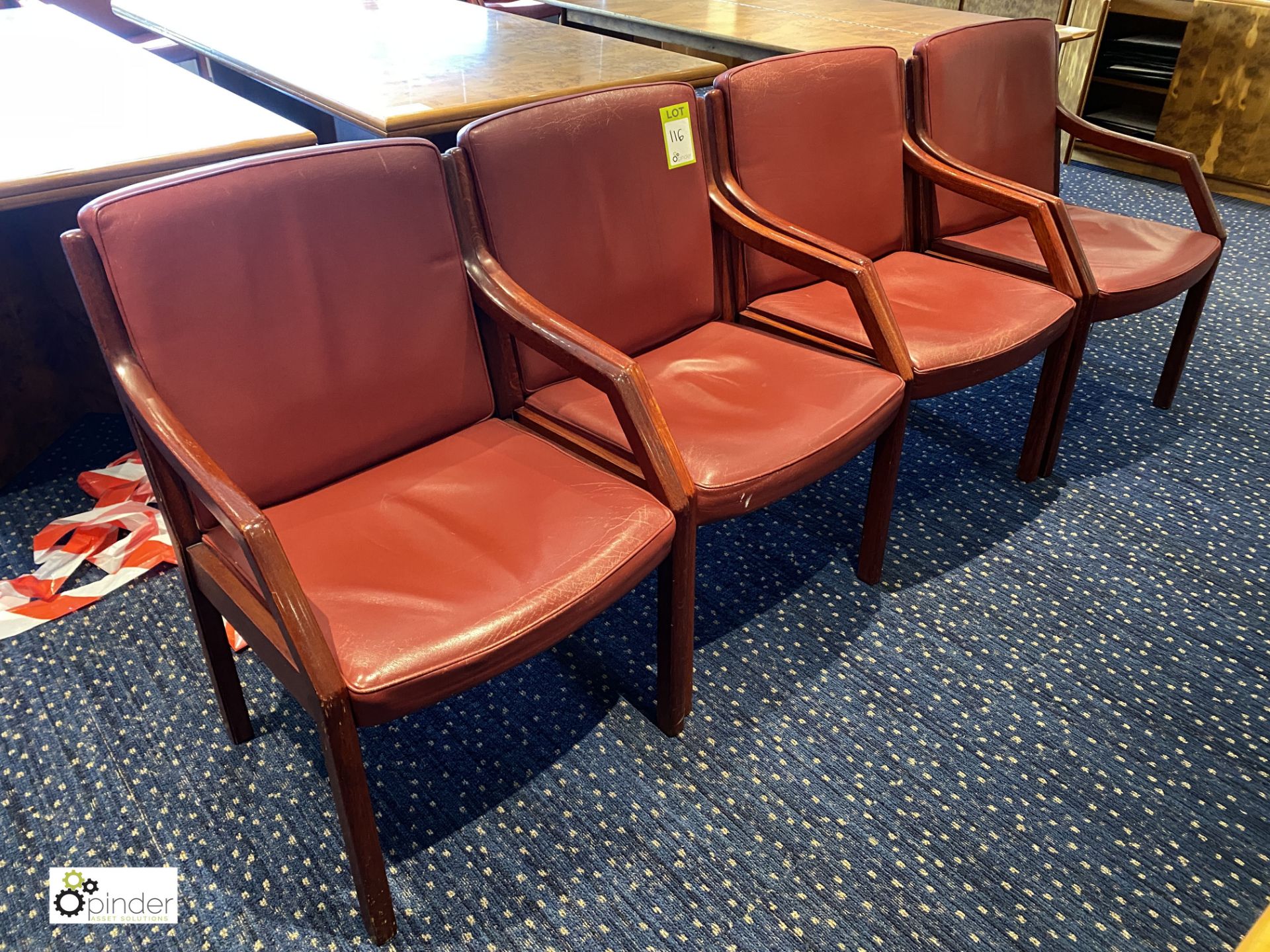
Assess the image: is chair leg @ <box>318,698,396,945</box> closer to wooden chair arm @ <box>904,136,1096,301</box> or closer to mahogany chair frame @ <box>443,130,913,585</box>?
mahogany chair frame @ <box>443,130,913,585</box>

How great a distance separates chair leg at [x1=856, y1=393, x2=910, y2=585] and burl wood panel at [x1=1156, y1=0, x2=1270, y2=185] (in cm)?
316

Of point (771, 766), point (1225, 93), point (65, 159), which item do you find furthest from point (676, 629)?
point (1225, 93)

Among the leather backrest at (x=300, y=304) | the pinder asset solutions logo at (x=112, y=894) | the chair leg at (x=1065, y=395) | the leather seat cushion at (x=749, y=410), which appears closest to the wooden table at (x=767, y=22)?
the chair leg at (x=1065, y=395)

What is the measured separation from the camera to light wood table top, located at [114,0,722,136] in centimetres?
210

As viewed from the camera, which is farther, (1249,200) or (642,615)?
(1249,200)

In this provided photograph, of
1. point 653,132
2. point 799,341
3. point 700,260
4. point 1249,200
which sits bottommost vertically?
point 1249,200

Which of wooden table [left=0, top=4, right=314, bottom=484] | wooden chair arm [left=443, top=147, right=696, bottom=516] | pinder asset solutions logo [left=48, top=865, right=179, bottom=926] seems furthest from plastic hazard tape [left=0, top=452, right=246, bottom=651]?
wooden chair arm [left=443, top=147, right=696, bottom=516]

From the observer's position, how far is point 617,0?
3.55 metres

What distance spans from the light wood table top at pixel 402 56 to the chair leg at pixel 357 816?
136 centimetres

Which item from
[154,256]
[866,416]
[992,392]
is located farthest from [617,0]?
[154,256]

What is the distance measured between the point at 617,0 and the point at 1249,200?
2824 mm

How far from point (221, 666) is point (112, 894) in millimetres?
336

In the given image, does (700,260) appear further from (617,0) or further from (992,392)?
(617,0)

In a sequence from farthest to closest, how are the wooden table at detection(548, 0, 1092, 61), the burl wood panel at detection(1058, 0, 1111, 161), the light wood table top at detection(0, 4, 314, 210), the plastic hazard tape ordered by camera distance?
the burl wood panel at detection(1058, 0, 1111, 161) → the wooden table at detection(548, 0, 1092, 61) → the plastic hazard tape → the light wood table top at detection(0, 4, 314, 210)
